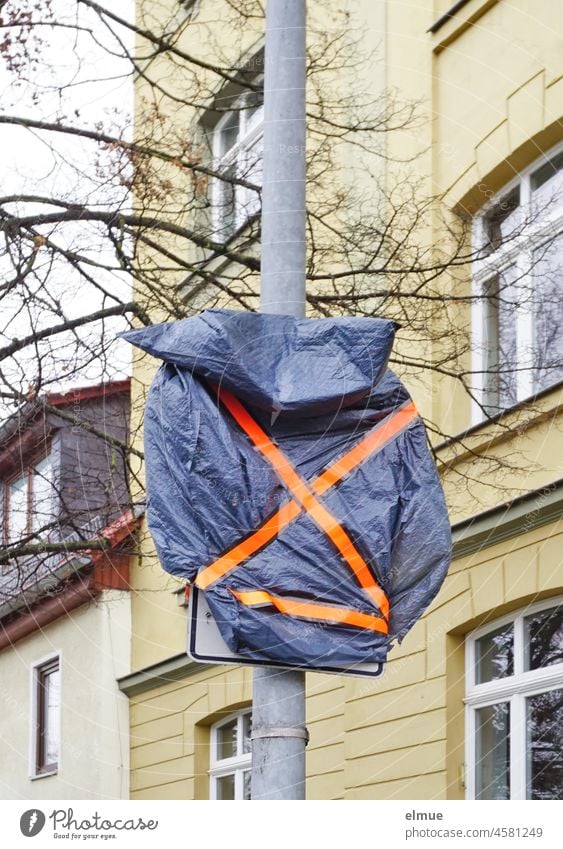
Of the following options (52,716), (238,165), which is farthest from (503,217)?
(52,716)

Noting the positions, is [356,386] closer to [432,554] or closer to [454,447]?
[432,554]

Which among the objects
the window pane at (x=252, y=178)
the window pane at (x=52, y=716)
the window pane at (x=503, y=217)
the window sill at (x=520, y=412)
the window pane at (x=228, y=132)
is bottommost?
the window pane at (x=52, y=716)

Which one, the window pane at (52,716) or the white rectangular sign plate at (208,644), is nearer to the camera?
the white rectangular sign plate at (208,644)

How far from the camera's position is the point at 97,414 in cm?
1395

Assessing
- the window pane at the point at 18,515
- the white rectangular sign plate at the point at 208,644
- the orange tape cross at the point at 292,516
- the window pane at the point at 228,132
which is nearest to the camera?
the white rectangular sign plate at the point at 208,644

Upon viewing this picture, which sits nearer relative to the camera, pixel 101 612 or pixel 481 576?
pixel 481 576

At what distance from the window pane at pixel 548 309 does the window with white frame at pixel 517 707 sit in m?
1.51

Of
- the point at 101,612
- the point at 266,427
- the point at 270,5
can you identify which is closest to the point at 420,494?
the point at 266,427

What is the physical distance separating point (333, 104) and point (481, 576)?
4.14m

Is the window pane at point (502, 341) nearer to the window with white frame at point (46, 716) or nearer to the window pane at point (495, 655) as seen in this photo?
the window pane at point (495, 655)

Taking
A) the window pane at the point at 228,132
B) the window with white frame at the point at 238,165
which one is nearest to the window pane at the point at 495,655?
the window with white frame at the point at 238,165

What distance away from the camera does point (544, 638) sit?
31.1 ft

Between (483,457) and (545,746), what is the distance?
175 cm

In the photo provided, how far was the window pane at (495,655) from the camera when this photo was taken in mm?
9781
